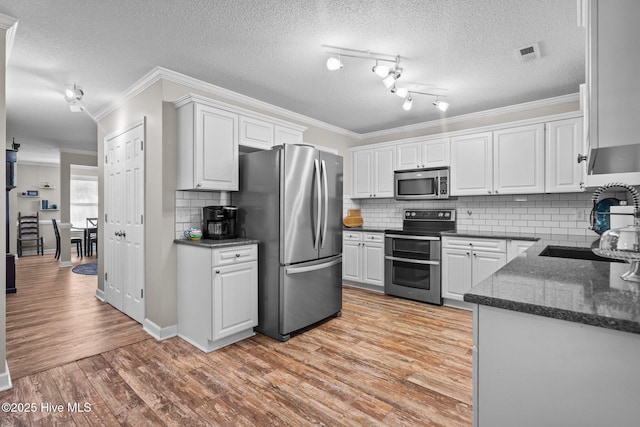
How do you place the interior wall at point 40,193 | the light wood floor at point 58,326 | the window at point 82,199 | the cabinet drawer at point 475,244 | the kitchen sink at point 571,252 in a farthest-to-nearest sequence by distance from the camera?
1. the window at point 82,199
2. the interior wall at point 40,193
3. the cabinet drawer at point 475,244
4. the light wood floor at point 58,326
5. the kitchen sink at point 571,252

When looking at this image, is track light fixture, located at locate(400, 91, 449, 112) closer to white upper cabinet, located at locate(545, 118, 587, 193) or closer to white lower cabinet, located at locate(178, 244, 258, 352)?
white upper cabinet, located at locate(545, 118, 587, 193)

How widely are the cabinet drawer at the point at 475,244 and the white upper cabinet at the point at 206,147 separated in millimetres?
2602

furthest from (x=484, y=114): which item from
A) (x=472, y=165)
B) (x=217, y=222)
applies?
(x=217, y=222)

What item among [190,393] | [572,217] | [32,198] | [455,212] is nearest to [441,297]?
[455,212]

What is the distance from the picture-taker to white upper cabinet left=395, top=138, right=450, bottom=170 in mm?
4328

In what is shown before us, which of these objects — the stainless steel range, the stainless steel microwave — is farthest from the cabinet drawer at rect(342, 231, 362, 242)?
the stainless steel microwave

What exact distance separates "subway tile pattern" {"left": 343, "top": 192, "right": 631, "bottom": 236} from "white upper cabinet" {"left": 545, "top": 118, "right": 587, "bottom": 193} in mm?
284

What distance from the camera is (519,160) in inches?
149

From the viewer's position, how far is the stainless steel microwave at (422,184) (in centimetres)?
431

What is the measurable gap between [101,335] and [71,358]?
19.1 inches

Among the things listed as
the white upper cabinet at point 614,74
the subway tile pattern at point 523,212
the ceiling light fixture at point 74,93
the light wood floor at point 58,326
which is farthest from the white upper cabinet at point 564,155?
the ceiling light fixture at point 74,93

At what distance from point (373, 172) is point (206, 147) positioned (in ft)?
9.07

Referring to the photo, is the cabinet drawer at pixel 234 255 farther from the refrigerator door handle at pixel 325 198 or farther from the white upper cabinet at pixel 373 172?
the white upper cabinet at pixel 373 172

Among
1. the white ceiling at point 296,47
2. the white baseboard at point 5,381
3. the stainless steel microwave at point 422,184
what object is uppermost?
the white ceiling at point 296,47
